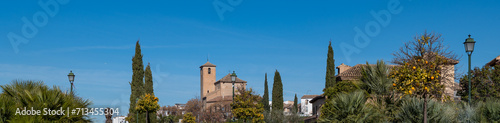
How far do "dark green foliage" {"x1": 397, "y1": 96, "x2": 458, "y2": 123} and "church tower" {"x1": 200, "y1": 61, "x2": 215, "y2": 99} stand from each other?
104187mm

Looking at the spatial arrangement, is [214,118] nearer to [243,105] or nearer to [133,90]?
[133,90]

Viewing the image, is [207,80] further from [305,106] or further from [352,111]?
[352,111]

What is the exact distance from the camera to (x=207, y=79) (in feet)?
391

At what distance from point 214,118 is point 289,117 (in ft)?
93.4

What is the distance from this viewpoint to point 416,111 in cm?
1402

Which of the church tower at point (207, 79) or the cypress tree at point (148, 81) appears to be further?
the church tower at point (207, 79)

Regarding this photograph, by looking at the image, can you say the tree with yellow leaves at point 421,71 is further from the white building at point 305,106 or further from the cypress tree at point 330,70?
the white building at point 305,106

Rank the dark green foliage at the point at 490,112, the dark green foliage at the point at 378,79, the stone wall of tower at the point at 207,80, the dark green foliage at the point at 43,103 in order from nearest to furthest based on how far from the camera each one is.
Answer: the dark green foliage at the point at 43,103 < the dark green foliage at the point at 490,112 < the dark green foliage at the point at 378,79 < the stone wall of tower at the point at 207,80

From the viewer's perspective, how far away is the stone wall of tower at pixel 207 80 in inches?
4643

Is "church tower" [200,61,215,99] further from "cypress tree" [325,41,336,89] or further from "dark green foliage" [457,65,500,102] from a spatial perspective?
"dark green foliage" [457,65,500,102]

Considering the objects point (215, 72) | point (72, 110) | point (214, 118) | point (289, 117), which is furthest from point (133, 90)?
point (215, 72)

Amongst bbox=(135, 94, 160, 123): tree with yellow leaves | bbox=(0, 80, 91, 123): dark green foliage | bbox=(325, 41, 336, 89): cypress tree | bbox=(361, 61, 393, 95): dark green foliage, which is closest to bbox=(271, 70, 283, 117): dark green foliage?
bbox=(325, 41, 336, 89): cypress tree

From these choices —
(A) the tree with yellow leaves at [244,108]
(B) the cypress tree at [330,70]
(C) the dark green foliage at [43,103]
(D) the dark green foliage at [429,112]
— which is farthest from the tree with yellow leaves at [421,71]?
(B) the cypress tree at [330,70]

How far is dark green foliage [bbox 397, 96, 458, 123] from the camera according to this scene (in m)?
13.9
